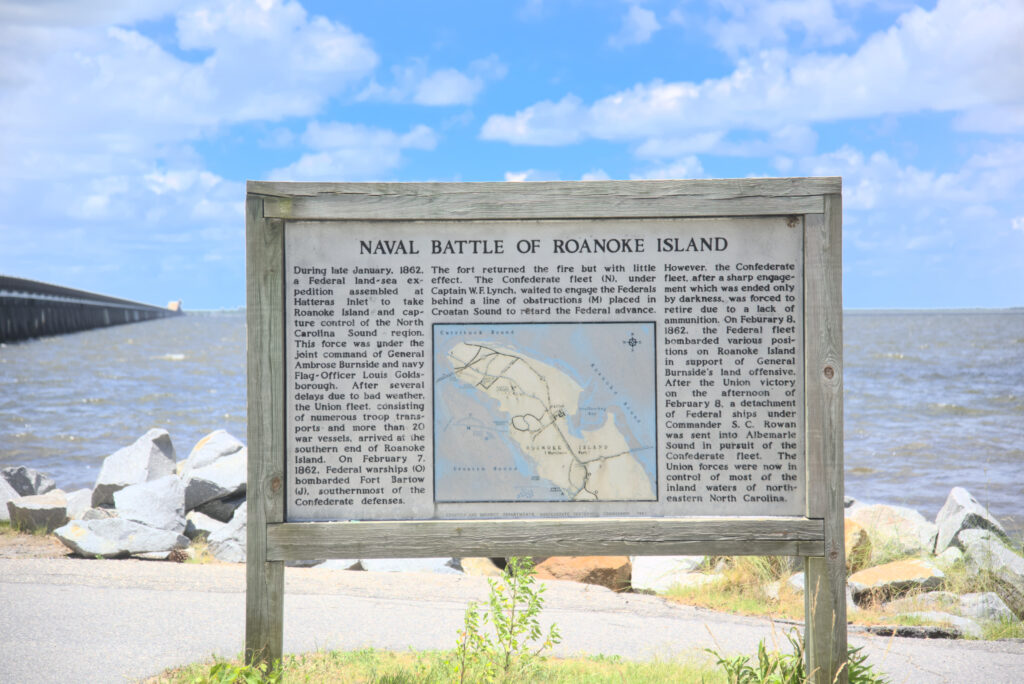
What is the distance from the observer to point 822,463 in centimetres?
423

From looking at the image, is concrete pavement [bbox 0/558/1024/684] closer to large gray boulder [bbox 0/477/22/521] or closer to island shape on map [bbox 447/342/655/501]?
island shape on map [bbox 447/342/655/501]

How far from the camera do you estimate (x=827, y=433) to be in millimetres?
4227

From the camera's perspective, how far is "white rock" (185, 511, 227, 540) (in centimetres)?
962

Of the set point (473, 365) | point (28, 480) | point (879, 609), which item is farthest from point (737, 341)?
point (28, 480)

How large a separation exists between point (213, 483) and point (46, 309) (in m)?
67.0

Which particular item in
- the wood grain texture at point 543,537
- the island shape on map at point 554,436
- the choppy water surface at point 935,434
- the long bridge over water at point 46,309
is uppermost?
the long bridge over water at point 46,309

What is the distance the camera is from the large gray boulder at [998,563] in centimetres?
752

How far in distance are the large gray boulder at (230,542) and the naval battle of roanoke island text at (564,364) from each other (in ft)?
17.0

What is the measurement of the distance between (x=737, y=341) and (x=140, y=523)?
7.20 m

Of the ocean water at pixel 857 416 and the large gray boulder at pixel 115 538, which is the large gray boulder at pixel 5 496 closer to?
the large gray boulder at pixel 115 538

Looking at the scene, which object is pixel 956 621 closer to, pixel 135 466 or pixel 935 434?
pixel 135 466

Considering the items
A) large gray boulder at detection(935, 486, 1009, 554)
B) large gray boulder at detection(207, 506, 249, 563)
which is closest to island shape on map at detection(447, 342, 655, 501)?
large gray boulder at detection(207, 506, 249, 563)

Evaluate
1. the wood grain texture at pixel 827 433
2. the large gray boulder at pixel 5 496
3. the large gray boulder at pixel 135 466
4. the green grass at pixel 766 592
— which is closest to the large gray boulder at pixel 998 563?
the green grass at pixel 766 592

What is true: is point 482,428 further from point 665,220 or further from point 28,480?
point 28,480
